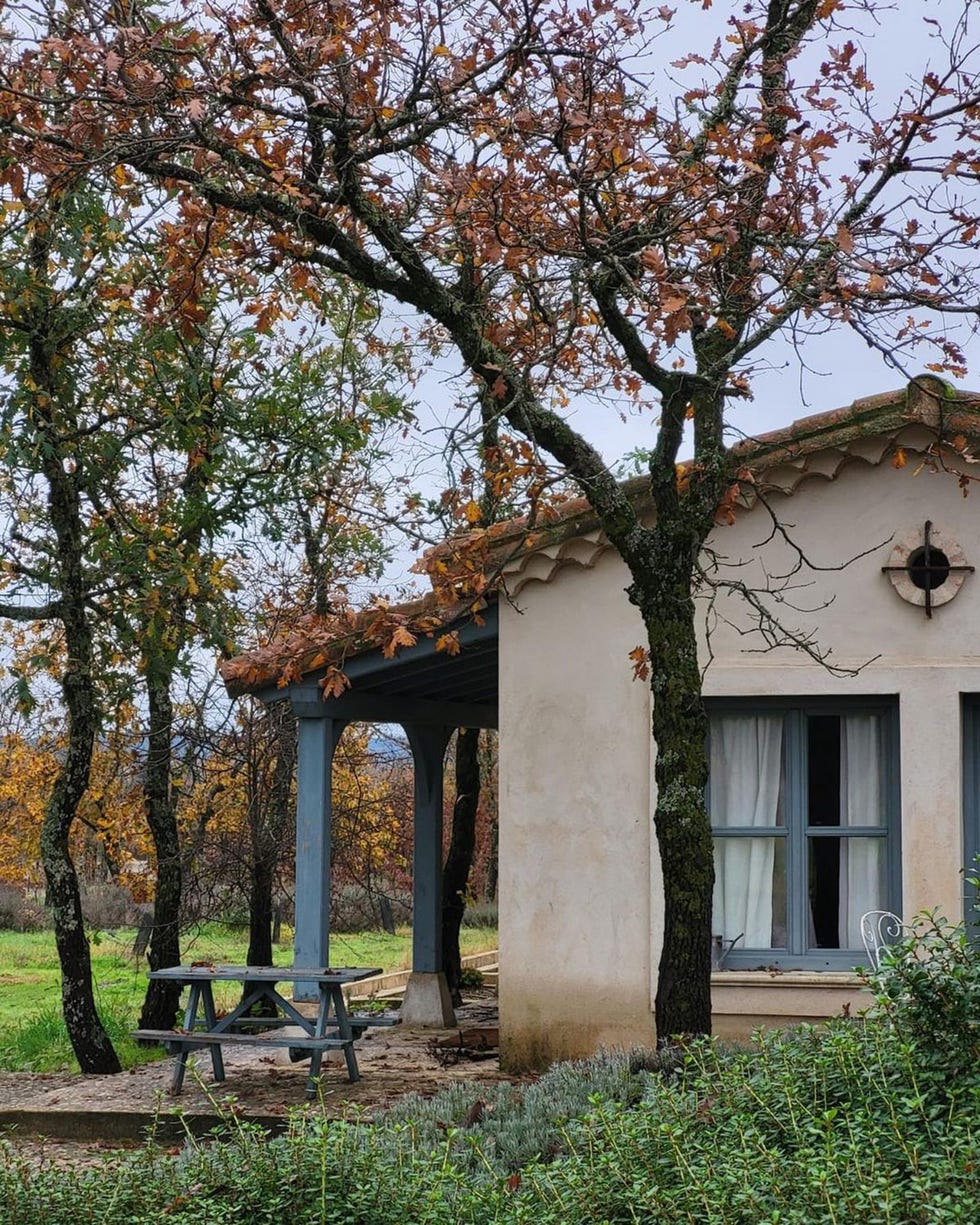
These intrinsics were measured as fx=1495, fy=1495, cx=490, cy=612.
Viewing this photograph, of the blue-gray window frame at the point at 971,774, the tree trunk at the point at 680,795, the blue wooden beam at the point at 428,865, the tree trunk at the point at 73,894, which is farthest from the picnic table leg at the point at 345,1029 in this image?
the blue-gray window frame at the point at 971,774

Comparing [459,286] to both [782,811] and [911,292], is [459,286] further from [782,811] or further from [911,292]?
[782,811]

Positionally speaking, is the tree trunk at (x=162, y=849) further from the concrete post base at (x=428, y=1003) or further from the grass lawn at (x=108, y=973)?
the concrete post base at (x=428, y=1003)

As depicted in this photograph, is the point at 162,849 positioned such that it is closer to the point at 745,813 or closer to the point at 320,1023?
the point at 320,1023

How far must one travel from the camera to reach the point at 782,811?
10.1m

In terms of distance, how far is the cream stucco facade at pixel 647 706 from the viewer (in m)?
9.67

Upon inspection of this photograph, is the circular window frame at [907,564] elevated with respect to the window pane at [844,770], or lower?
elevated

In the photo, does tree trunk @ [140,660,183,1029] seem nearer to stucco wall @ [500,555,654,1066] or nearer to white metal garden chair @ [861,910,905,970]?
stucco wall @ [500,555,654,1066]

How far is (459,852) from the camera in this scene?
16.0 meters

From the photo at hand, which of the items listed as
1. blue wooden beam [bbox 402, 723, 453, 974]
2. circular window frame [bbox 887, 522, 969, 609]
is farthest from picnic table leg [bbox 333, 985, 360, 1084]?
circular window frame [bbox 887, 522, 969, 609]

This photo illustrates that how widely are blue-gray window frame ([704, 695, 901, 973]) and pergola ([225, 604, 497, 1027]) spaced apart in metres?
2.16

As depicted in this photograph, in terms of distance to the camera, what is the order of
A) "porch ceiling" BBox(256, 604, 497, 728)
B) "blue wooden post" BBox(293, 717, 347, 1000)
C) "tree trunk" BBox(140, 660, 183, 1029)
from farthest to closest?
"tree trunk" BBox(140, 660, 183, 1029), "blue wooden post" BBox(293, 717, 347, 1000), "porch ceiling" BBox(256, 604, 497, 728)

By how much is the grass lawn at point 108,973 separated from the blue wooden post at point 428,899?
262cm

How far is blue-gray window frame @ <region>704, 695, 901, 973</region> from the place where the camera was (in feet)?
32.4

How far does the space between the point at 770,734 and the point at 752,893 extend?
1.08 m
